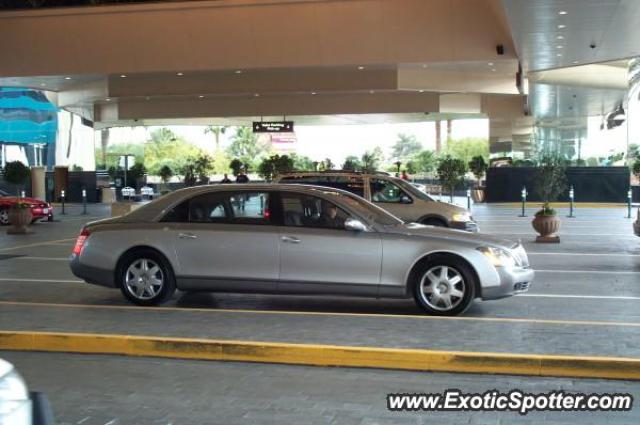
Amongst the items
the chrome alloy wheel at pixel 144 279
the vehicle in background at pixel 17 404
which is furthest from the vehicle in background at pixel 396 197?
the vehicle in background at pixel 17 404

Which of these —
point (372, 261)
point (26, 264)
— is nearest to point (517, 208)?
point (26, 264)

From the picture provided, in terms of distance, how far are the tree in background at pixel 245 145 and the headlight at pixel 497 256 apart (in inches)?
2404

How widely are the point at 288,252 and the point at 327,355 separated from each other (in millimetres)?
2398

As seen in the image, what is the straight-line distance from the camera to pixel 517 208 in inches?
1405

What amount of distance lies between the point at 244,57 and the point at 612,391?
77.9ft

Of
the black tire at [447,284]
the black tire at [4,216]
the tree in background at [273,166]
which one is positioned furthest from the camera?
the tree in background at [273,166]

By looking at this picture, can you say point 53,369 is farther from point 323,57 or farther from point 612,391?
point 323,57

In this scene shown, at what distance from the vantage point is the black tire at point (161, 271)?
9867 millimetres

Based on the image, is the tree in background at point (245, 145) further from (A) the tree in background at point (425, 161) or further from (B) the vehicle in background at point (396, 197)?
(B) the vehicle in background at point (396, 197)

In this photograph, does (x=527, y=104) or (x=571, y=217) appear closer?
(x=571, y=217)

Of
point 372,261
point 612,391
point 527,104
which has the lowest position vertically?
point 612,391

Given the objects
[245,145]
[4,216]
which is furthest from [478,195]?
[245,145]

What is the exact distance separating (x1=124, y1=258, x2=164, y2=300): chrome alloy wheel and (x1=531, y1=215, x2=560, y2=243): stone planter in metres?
11.6

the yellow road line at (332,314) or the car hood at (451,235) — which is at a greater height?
the car hood at (451,235)
